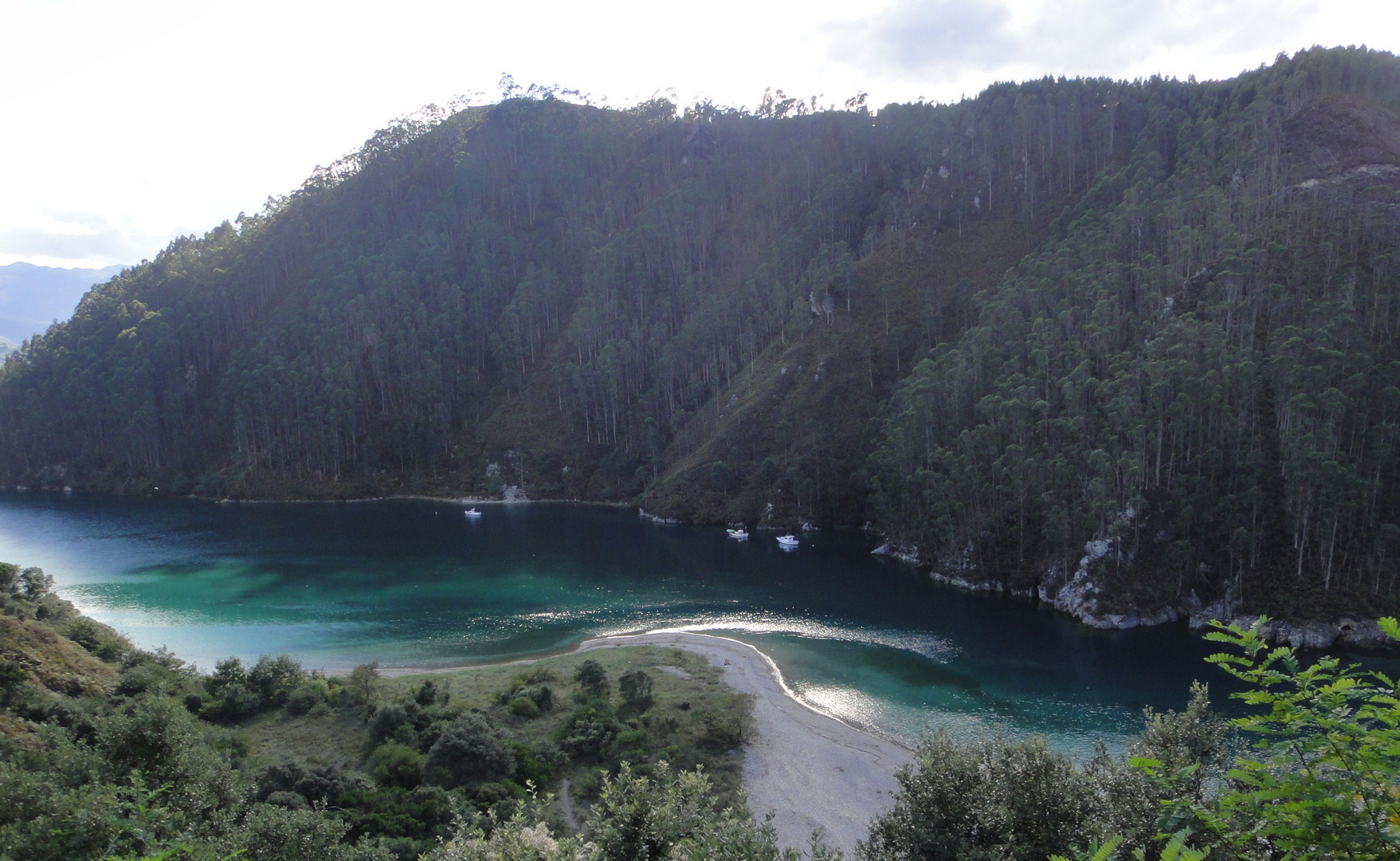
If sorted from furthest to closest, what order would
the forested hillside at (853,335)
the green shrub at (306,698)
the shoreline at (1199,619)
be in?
1. the forested hillside at (853,335)
2. the shoreline at (1199,619)
3. the green shrub at (306,698)

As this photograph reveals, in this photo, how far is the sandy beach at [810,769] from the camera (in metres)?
33.6

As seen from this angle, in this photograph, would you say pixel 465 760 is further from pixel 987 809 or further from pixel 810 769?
pixel 987 809

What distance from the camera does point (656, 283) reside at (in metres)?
152

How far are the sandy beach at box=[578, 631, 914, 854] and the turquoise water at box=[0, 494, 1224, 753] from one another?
2.59 m

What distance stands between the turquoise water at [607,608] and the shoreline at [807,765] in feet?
7.38

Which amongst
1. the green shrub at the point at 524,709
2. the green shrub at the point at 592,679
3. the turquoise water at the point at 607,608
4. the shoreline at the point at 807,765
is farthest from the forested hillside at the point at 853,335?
the green shrub at the point at 524,709

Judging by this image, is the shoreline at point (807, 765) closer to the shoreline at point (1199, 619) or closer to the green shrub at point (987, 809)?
the green shrub at point (987, 809)

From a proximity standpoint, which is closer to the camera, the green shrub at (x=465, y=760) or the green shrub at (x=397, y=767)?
the green shrub at (x=465, y=760)

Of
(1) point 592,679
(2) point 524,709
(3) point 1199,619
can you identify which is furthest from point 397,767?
(3) point 1199,619

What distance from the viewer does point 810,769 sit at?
126 ft

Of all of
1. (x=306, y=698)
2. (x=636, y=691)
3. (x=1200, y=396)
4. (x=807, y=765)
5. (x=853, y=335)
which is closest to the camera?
(x=807, y=765)

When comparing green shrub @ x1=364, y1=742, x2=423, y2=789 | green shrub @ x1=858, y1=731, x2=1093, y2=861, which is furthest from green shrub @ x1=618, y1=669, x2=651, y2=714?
green shrub @ x1=858, y1=731, x2=1093, y2=861

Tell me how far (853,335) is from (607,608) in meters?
62.0

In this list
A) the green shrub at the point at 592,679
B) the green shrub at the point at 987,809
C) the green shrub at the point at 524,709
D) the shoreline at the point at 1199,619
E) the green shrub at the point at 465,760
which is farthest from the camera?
the shoreline at the point at 1199,619
